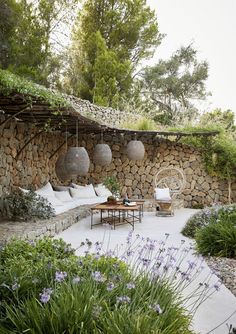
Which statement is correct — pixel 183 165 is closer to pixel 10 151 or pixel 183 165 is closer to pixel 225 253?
pixel 10 151

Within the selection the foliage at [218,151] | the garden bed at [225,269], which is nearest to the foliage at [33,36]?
the foliage at [218,151]

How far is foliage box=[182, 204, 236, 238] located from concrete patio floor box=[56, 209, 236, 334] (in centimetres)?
20

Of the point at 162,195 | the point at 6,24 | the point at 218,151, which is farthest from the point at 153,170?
the point at 6,24

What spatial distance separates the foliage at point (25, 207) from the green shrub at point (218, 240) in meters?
2.96

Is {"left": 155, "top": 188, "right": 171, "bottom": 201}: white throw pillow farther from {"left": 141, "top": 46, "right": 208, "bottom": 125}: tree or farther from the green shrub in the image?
{"left": 141, "top": 46, "right": 208, "bottom": 125}: tree

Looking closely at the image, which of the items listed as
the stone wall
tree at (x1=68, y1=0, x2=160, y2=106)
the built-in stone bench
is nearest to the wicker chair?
the stone wall

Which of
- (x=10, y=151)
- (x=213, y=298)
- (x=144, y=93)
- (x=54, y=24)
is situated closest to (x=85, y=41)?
(x=54, y=24)

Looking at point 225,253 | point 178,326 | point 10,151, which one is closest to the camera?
point 178,326

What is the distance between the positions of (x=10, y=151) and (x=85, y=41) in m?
8.97

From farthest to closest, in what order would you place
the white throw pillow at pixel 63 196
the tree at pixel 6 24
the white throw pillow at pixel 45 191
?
the tree at pixel 6 24 < the white throw pillow at pixel 63 196 < the white throw pillow at pixel 45 191

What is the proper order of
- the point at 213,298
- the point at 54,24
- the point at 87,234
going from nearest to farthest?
1. the point at 213,298
2. the point at 87,234
3. the point at 54,24

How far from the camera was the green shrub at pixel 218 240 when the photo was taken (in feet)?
15.6

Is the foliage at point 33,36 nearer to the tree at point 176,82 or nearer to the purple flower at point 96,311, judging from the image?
the tree at point 176,82

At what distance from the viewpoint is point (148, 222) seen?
26.5 ft
